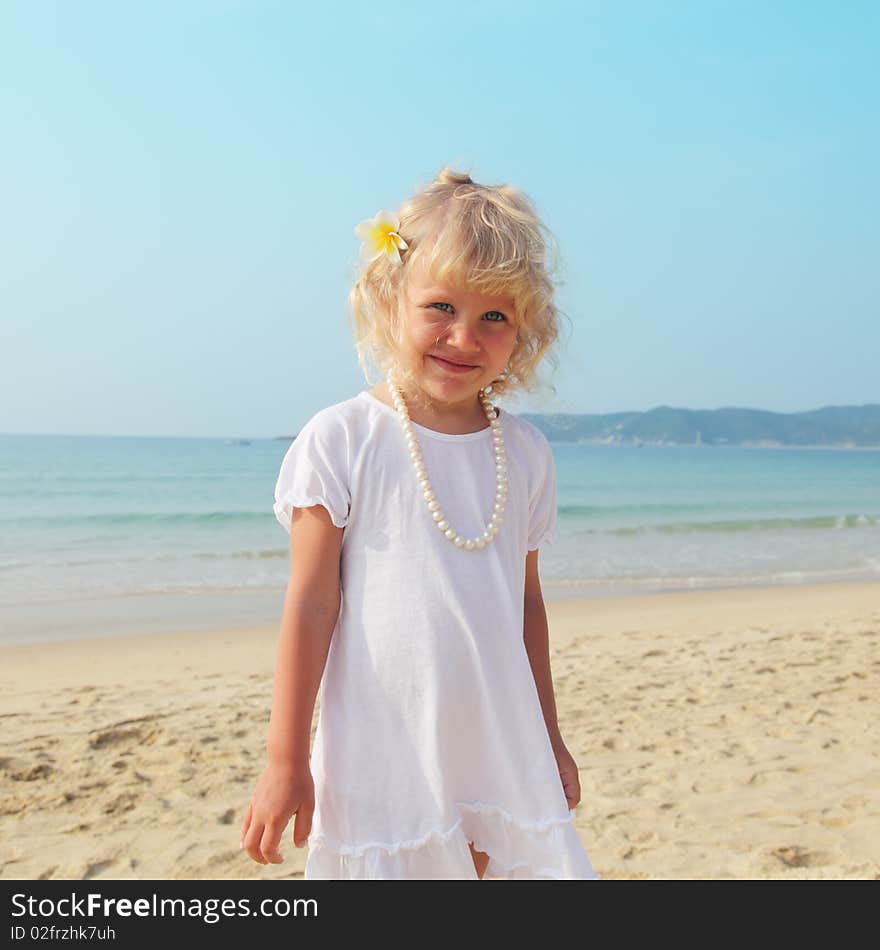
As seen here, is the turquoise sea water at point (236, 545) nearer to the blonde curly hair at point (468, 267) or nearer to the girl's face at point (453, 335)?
the blonde curly hair at point (468, 267)

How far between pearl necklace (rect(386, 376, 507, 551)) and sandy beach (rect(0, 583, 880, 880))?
2.15 metres

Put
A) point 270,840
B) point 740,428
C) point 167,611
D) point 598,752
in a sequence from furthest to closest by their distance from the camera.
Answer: point 740,428 < point 167,611 < point 598,752 < point 270,840

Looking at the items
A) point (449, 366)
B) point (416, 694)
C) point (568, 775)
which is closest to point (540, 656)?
point (568, 775)

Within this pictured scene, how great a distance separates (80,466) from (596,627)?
1201 inches

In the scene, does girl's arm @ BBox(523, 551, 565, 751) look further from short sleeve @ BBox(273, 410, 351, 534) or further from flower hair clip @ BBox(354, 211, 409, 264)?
flower hair clip @ BBox(354, 211, 409, 264)

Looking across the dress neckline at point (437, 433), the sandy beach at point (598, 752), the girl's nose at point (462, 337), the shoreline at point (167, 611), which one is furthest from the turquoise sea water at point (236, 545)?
the girl's nose at point (462, 337)

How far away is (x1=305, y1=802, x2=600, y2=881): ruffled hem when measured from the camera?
1504mm

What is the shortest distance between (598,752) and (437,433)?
3.44 metres

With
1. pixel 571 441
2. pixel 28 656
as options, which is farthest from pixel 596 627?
pixel 571 441

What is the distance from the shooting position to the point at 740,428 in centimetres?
9056

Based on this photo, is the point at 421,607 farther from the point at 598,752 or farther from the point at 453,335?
the point at 598,752

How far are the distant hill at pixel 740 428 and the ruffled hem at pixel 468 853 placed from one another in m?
84.2

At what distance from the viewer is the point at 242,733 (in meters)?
5.00
